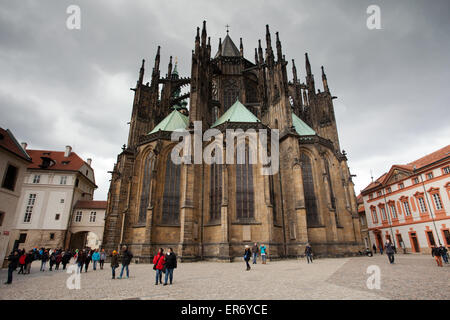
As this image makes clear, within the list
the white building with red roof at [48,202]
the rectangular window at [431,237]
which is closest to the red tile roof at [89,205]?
the white building with red roof at [48,202]

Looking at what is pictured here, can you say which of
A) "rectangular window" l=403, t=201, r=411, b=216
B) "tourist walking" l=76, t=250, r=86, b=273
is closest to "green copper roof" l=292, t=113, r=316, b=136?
"rectangular window" l=403, t=201, r=411, b=216

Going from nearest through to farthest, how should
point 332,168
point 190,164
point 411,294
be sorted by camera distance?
point 411,294 → point 190,164 → point 332,168

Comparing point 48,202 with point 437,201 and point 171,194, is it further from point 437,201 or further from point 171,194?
point 437,201

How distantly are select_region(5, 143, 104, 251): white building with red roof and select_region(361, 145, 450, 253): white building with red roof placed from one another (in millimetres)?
45166

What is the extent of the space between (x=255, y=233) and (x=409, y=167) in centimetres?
2461

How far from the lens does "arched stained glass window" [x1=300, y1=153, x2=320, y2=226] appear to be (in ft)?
73.0

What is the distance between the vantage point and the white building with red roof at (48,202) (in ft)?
104

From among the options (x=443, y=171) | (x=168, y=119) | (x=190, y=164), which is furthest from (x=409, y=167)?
(x=168, y=119)

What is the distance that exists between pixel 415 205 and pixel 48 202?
160 feet

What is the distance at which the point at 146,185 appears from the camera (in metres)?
21.8

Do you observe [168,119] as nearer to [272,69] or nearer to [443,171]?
[272,69]

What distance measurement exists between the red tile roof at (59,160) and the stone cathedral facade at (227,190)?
1854 centimetres

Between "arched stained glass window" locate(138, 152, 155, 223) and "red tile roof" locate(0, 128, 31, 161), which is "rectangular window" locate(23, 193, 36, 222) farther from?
"arched stained glass window" locate(138, 152, 155, 223)

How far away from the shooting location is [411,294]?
19.7ft
